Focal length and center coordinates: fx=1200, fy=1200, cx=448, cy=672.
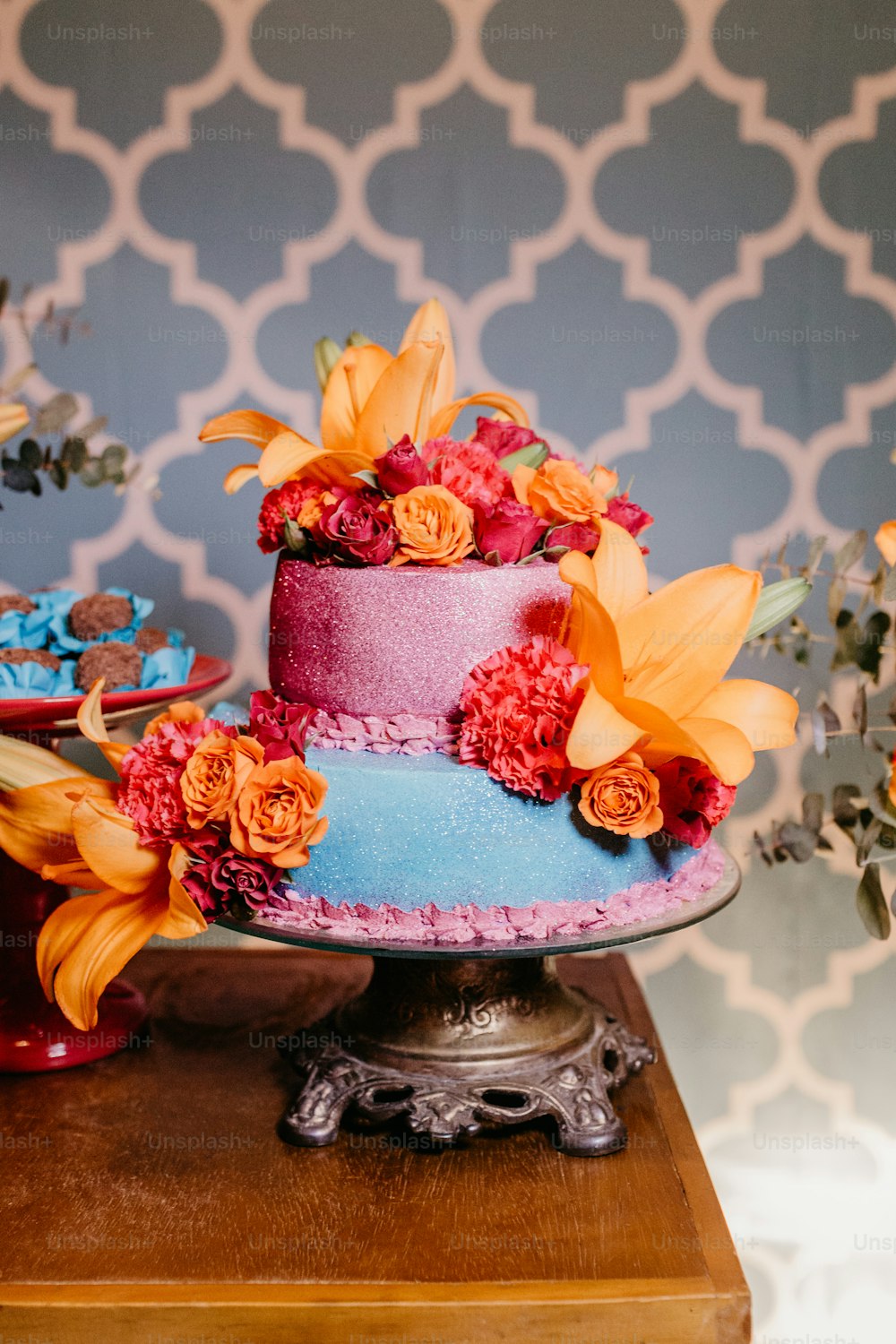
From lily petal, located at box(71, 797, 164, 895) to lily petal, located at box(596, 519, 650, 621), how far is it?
0.39m

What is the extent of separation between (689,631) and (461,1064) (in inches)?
16.2

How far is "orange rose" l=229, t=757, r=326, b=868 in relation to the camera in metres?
0.86

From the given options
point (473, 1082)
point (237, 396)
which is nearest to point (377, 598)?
point (473, 1082)

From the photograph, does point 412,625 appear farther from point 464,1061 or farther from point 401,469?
point 464,1061

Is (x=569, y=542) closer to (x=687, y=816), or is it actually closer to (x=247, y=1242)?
(x=687, y=816)

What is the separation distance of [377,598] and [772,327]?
33.0 inches

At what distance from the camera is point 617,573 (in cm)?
89

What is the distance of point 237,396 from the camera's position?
60.3 inches

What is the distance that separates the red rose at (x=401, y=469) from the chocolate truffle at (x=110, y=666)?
0.98 ft

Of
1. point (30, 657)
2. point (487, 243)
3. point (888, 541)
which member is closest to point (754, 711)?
point (888, 541)

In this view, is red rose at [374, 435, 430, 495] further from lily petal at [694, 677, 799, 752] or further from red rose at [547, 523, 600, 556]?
lily petal at [694, 677, 799, 752]

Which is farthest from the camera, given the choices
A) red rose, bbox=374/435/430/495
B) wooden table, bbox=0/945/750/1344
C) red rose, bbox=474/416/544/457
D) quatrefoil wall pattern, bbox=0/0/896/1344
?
quatrefoil wall pattern, bbox=0/0/896/1344

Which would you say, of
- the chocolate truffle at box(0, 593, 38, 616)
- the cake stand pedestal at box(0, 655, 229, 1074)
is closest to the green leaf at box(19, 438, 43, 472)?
the chocolate truffle at box(0, 593, 38, 616)

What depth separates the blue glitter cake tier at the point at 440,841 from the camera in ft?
2.87
